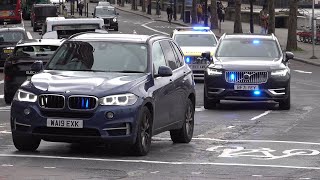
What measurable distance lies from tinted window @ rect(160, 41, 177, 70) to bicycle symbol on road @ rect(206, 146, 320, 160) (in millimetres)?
1429

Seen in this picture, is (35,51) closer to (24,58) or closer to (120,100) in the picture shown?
(24,58)

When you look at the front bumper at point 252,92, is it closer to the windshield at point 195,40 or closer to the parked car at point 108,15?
the windshield at point 195,40

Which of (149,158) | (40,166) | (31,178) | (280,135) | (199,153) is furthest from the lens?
(280,135)

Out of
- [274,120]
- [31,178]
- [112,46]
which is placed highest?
[112,46]

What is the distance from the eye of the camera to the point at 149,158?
41.9ft

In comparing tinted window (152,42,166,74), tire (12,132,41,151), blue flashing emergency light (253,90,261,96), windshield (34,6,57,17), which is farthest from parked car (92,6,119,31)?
tire (12,132,41,151)

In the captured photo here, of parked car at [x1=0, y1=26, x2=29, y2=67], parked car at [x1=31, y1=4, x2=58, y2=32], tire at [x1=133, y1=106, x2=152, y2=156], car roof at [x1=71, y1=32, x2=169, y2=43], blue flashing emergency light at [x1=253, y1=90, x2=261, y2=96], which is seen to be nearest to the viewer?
tire at [x1=133, y1=106, x2=152, y2=156]

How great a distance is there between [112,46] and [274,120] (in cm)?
656

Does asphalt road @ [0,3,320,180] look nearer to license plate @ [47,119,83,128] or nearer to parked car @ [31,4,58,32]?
license plate @ [47,119,83,128]

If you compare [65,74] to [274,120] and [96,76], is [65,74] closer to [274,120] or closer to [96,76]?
[96,76]

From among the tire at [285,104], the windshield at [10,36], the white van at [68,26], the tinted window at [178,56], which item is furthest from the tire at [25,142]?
the windshield at [10,36]

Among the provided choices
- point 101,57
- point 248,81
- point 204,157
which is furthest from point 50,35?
point 204,157

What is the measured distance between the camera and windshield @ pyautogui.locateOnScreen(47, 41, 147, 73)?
13516 millimetres

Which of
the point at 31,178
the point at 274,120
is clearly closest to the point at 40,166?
the point at 31,178
